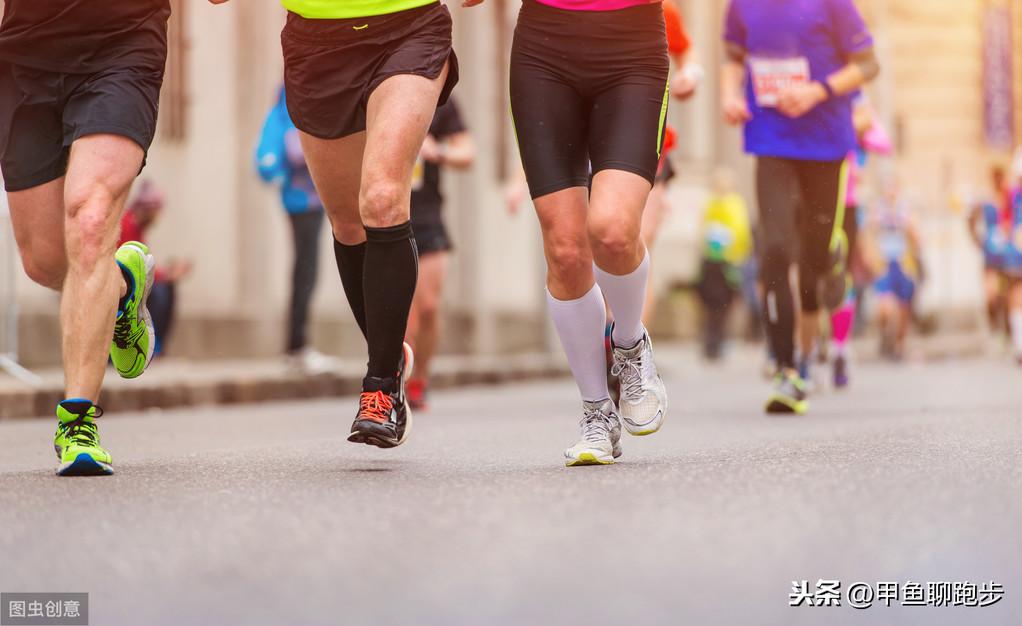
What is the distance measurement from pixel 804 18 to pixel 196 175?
8.74 m

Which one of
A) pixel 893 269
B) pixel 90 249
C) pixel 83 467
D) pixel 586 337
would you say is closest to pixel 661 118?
pixel 586 337

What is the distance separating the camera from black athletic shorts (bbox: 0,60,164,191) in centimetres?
572

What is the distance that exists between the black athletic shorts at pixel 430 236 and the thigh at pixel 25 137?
4.06m

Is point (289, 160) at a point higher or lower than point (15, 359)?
higher

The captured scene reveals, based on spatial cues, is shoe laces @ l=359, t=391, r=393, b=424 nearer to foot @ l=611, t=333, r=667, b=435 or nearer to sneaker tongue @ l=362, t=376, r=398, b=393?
sneaker tongue @ l=362, t=376, r=398, b=393

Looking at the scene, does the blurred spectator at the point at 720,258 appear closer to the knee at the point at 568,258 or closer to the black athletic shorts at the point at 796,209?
the black athletic shorts at the point at 796,209

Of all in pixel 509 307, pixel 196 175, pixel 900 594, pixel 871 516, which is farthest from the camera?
pixel 509 307

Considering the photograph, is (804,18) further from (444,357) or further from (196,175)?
(444,357)

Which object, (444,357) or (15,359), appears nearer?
(15,359)

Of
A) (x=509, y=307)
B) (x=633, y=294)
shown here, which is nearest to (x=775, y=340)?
(x=633, y=294)

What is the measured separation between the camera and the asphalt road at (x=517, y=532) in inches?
136

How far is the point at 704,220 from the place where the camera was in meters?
19.3

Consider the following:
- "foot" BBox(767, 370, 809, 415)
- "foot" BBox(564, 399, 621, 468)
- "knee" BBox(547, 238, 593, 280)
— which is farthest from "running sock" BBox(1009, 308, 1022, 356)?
"knee" BBox(547, 238, 593, 280)

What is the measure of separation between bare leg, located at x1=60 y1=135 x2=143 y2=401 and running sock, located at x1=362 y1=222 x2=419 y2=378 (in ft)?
2.52
